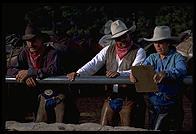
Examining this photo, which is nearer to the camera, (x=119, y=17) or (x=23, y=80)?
(x=23, y=80)

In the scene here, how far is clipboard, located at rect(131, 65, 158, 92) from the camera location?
4180 mm

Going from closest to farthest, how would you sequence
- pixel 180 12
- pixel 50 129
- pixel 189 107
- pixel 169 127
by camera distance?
pixel 50 129 → pixel 169 127 → pixel 189 107 → pixel 180 12

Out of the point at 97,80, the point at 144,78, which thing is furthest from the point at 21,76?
the point at 144,78

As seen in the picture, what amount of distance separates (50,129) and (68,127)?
6.7 inches

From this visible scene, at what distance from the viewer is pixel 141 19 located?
1306 centimetres

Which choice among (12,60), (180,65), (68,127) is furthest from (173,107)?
(12,60)

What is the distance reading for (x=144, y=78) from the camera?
4207 millimetres

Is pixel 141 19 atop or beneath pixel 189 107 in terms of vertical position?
atop

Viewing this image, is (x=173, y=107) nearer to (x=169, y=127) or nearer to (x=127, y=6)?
(x=169, y=127)

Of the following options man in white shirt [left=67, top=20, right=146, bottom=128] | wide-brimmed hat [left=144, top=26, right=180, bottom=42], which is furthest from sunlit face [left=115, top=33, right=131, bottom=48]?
wide-brimmed hat [left=144, top=26, right=180, bottom=42]

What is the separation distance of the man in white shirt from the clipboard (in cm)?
44

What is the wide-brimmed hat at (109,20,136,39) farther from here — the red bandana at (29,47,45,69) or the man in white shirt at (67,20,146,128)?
the red bandana at (29,47,45,69)

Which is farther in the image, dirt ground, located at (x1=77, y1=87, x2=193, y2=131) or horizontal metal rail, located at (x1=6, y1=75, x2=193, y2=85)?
dirt ground, located at (x1=77, y1=87, x2=193, y2=131)

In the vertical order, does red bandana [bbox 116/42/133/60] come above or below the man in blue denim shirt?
above
